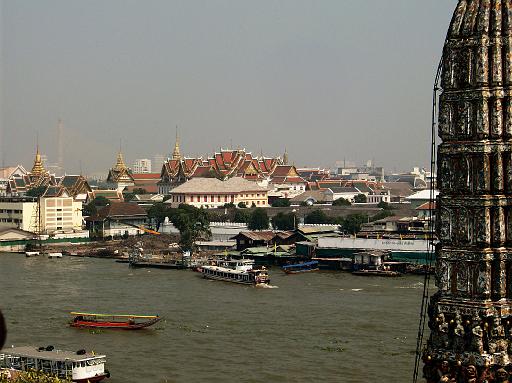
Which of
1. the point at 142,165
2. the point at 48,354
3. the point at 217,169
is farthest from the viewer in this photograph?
the point at 142,165

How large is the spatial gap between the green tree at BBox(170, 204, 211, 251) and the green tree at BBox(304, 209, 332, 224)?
5.15m

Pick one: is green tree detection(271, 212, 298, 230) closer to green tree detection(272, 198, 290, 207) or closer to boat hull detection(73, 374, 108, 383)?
green tree detection(272, 198, 290, 207)

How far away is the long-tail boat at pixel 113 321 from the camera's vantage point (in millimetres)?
17375

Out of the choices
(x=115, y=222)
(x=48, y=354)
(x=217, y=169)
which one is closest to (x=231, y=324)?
(x=48, y=354)

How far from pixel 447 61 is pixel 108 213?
37894 millimetres

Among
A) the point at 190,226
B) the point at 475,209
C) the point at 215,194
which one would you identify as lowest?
the point at 190,226

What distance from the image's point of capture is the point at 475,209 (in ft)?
16.0

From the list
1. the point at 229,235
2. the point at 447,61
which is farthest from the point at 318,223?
the point at 447,61

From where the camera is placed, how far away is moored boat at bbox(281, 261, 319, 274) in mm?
27797

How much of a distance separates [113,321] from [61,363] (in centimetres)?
448

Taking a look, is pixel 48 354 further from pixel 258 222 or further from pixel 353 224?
pixel 258 222

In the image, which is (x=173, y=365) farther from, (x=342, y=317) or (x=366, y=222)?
(x=366, y=222)

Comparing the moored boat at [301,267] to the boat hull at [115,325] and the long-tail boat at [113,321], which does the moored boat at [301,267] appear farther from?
the boat hull at [115,325]

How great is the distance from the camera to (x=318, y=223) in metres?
41.7
